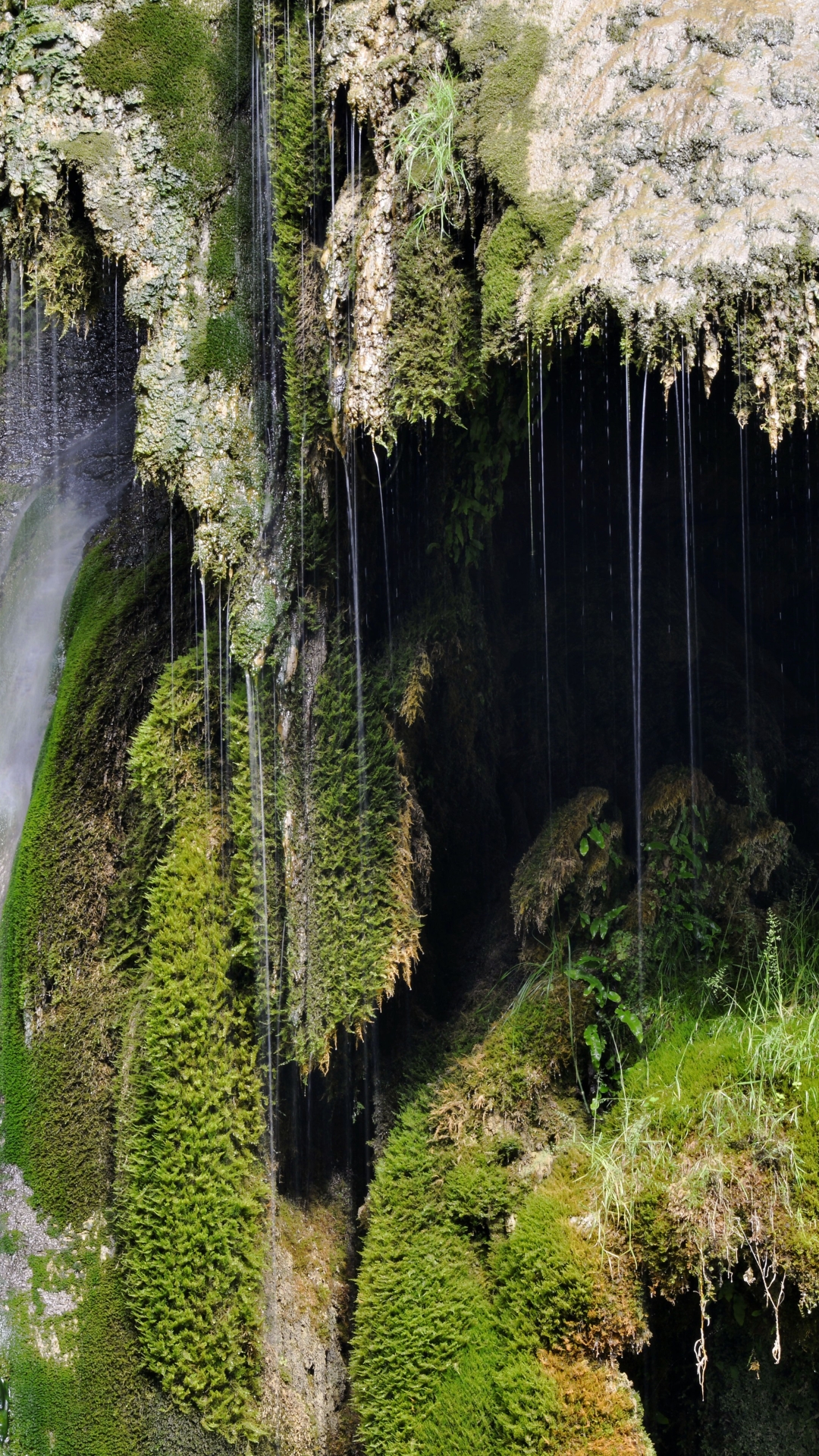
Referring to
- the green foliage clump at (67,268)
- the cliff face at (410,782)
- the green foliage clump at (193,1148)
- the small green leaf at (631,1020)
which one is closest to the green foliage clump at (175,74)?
the cliff face at (410,782)

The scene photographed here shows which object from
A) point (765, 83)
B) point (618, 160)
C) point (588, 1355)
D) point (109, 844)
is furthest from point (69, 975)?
point (765, 83)

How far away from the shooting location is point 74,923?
5406 mm

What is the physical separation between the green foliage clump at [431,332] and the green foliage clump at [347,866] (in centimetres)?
124

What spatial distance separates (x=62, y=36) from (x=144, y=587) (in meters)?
2.56

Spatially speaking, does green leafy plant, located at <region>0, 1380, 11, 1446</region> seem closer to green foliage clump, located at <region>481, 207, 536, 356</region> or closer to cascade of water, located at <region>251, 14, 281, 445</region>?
cascade of water, located at <region>251, 14, 281, 445</region>

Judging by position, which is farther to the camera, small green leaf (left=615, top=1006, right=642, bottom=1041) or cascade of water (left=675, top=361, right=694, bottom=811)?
cascade of water (left=675, top=361, right=694, bottom=811)

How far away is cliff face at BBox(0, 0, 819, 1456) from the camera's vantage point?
377 cm

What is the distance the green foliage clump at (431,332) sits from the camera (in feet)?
13.1

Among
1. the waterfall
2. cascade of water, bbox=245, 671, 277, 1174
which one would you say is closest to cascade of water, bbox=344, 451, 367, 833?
cascade of water, bbox=245, 671, 277, 1174

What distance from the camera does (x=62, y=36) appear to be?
16.3 ft

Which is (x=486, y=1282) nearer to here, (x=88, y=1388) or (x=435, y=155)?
(x=88, y=1388)

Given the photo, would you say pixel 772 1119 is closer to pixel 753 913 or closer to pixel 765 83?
pixel 753 913

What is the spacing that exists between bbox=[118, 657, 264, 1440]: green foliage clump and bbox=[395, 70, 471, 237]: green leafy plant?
265 centimetres

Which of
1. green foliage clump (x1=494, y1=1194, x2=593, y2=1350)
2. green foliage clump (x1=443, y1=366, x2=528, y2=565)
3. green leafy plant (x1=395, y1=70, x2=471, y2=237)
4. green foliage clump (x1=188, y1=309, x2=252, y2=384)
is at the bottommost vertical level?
green foliage clump (x1=494, y1=1194, x2=593, y2=1350)
